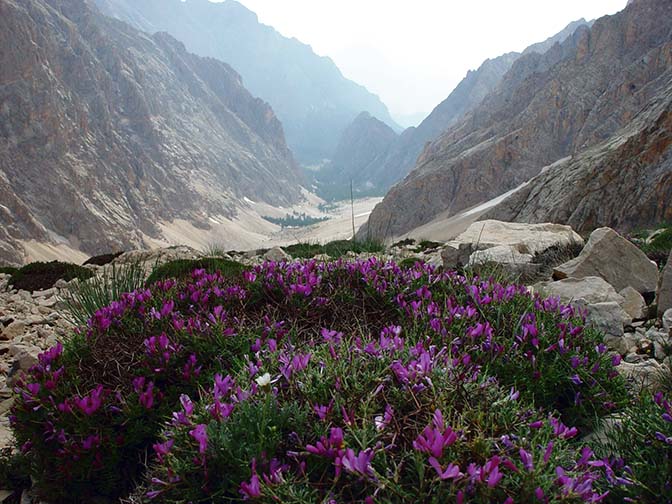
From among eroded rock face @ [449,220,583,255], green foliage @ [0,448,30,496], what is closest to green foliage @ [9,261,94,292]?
green foliage @ [0,448,30,496]

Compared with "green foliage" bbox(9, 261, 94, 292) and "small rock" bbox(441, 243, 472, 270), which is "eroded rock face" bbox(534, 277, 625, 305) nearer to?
"small rock" bbox(441, 243, 472, 270)

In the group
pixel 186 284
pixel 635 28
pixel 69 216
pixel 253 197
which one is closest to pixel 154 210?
pixel 69 216

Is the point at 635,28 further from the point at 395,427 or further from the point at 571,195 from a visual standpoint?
the point at 395,427

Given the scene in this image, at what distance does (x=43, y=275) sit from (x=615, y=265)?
1257cm

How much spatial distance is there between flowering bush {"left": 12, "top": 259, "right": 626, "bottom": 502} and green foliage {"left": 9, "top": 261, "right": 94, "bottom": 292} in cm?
812

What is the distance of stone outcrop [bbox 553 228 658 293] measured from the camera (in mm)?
5980

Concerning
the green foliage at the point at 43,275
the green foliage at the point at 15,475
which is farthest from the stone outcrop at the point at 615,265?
the green foliage at the point at 43,275

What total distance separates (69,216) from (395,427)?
9290 cm

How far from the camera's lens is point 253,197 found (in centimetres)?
18588

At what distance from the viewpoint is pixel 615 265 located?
6031 millimetres

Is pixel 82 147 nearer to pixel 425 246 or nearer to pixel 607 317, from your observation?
pixel 425 246

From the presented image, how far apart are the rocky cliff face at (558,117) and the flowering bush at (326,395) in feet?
127

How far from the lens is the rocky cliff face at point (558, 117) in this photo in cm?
4525

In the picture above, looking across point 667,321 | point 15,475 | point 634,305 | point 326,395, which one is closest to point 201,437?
point 326,395
